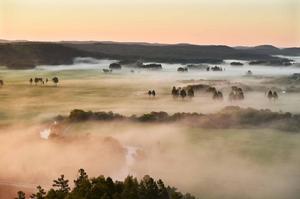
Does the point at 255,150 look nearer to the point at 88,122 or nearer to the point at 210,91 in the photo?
the point at 210,91

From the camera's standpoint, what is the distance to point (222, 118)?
3.21 metres

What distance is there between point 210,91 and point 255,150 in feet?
1.43

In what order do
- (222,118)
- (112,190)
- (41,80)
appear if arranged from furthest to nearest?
(41,80), (222,118), (112,190)

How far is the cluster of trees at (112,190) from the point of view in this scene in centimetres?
306

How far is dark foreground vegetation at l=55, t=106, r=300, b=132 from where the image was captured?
3.16m

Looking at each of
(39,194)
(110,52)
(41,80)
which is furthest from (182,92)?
(39,194)

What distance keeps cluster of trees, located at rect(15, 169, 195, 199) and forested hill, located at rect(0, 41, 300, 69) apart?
743mm

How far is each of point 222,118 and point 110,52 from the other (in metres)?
0.80

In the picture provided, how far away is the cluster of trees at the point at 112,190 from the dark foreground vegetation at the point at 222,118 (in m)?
0.35

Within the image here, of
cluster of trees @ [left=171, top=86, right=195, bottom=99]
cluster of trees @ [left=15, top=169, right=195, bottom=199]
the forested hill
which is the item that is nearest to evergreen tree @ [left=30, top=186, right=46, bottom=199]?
cluster of trees @ [left=15, top=169, right=195, bottom=199]

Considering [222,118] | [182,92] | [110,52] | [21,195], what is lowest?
[21,195]

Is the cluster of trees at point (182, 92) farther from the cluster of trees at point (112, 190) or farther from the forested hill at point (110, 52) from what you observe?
the cluster of trees at point (112, 190)

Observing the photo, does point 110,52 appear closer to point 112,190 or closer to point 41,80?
point 41,80

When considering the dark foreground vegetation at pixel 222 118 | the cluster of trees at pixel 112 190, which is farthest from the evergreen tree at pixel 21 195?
the dark foreground vegetation at pixel 222 118
